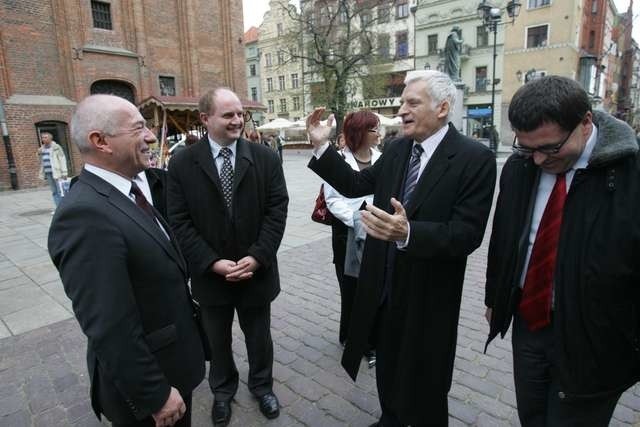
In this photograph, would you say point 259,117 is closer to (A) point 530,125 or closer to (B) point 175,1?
(B) point 175,1

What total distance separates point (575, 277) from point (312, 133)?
1622 mm

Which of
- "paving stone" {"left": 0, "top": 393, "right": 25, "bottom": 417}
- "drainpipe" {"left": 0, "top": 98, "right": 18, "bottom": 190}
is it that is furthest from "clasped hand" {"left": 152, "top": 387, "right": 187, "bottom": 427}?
"drainpipe" {"left": 0, "top": 98, "right": 18, "bottom": 190}

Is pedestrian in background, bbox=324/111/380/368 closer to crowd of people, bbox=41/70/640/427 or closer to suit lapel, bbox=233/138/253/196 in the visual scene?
crowd of people, bbox=41/70/640/427

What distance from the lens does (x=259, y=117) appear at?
53156 mm

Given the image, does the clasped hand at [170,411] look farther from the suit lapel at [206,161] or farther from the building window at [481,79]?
the building window at [481,79]

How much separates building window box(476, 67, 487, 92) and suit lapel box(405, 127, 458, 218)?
39.1 metres

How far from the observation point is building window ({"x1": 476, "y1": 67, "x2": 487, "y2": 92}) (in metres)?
36.7

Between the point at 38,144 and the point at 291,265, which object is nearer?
the point at 291,265

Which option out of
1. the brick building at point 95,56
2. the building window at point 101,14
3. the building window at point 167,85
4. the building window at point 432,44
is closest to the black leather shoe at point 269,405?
the brick building at point 95,56

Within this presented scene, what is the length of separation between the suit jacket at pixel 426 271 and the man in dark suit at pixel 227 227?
2.53 ft

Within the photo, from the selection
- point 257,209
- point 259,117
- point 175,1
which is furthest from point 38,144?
point 259,117

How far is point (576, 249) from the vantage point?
163 centimetres

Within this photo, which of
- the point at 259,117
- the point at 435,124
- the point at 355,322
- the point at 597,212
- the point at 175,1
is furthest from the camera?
the point at 259,117

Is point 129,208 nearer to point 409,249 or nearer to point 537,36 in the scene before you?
point 409,249
